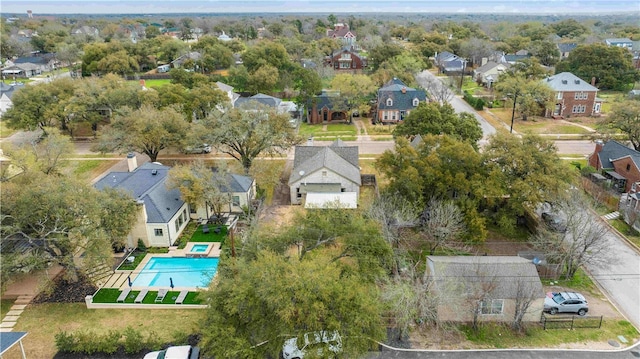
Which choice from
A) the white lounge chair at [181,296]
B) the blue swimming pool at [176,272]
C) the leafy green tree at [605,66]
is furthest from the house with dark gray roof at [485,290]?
the leafy green tree at [605,66]

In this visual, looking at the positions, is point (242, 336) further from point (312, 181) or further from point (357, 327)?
point (312, 181)

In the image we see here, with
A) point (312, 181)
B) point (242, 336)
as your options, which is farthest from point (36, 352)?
point (312, 181)

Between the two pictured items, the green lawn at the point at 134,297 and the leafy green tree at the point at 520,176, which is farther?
the leafy green tree at the point at 520,176

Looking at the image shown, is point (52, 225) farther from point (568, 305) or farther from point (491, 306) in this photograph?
point (568, 305)

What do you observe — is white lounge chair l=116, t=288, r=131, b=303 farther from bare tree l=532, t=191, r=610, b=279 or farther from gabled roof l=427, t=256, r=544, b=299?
bare tree l=532, t=191, r=610, b=279

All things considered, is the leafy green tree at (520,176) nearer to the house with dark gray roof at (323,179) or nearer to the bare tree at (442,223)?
the bare tree at (442,223)

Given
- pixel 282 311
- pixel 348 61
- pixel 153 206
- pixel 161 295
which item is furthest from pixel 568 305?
pixel 348 61

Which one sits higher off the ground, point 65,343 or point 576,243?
point 576,243
